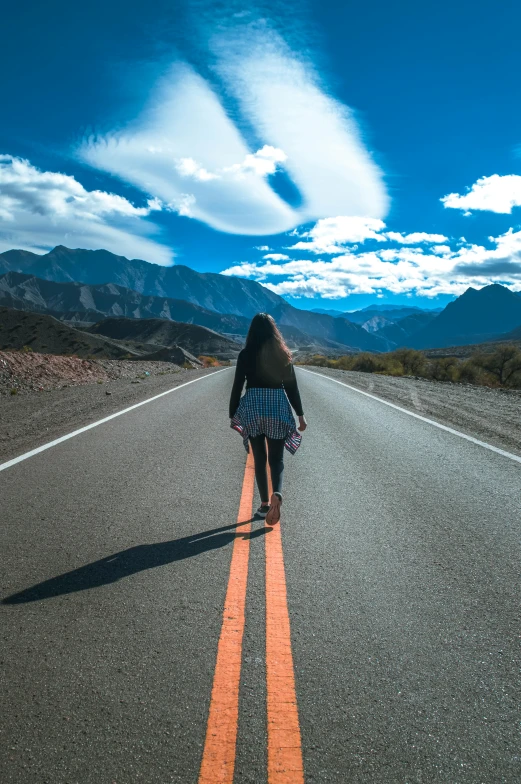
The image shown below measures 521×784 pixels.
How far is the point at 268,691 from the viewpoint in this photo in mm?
2166

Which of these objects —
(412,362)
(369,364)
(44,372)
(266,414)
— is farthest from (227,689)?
(369,364)

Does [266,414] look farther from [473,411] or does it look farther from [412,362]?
[412,362]

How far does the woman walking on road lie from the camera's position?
14.0ft

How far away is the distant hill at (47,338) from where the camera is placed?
76562mm

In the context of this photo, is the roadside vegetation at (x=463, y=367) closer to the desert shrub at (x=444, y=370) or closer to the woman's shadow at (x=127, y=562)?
the desert shrub at (x=444, y=370)

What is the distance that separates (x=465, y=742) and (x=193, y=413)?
347 inches

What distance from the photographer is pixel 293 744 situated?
188 cm

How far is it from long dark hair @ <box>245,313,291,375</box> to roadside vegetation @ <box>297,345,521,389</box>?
27.4 metres

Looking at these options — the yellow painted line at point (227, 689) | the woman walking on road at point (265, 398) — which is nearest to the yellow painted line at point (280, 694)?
the yellow painted line at point (227, 689)

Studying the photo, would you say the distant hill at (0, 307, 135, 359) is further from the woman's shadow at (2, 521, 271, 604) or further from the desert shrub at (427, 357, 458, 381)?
the woman's shadow at (2, 521, 271, 604)

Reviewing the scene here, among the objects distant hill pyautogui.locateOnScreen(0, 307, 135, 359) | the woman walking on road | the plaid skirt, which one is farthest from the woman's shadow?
distant hill pyautogui.locateOnScreen(0, 307, 135, 359)

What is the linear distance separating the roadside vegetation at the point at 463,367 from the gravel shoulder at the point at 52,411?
22.0 metres

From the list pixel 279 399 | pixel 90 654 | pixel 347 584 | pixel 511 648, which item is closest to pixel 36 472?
pixel 279 399

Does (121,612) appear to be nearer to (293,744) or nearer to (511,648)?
(293,744)
